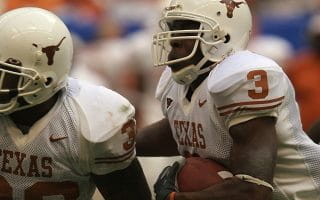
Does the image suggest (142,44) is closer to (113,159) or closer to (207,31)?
(207,31)

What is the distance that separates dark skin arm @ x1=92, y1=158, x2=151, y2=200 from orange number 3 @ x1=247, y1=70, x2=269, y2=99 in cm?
49

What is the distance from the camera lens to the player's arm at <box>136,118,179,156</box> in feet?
14.3

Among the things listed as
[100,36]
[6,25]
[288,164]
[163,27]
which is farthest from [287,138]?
[100,36]

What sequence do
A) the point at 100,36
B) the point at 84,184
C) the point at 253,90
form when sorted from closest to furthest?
the point at 253,90 < the point at 84,184 < the point at 100,36

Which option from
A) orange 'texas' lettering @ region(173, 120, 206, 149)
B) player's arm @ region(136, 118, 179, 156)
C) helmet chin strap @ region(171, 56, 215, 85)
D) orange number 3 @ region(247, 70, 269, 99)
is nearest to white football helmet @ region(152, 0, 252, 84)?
helmet chin strap @ region(171, 56, 215, 85)

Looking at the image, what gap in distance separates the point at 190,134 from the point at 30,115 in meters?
0.54

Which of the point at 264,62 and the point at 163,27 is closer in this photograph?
the point at 264,62

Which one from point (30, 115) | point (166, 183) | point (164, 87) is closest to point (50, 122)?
point (30, 115)

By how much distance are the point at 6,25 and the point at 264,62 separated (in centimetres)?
83

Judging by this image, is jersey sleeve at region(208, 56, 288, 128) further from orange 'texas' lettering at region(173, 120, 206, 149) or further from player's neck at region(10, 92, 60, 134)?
player's neck at region(10, 92, 60, 134)

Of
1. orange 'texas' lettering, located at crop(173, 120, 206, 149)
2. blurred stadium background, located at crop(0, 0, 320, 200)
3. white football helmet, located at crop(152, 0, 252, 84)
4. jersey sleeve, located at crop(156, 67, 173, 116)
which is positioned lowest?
blurred stadium background, located at crop(0, 0, 320, 200)

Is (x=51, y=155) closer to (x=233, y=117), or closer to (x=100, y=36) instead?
(x=233, y=117)

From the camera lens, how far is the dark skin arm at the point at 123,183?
384cm

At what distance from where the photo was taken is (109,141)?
3.71 m
